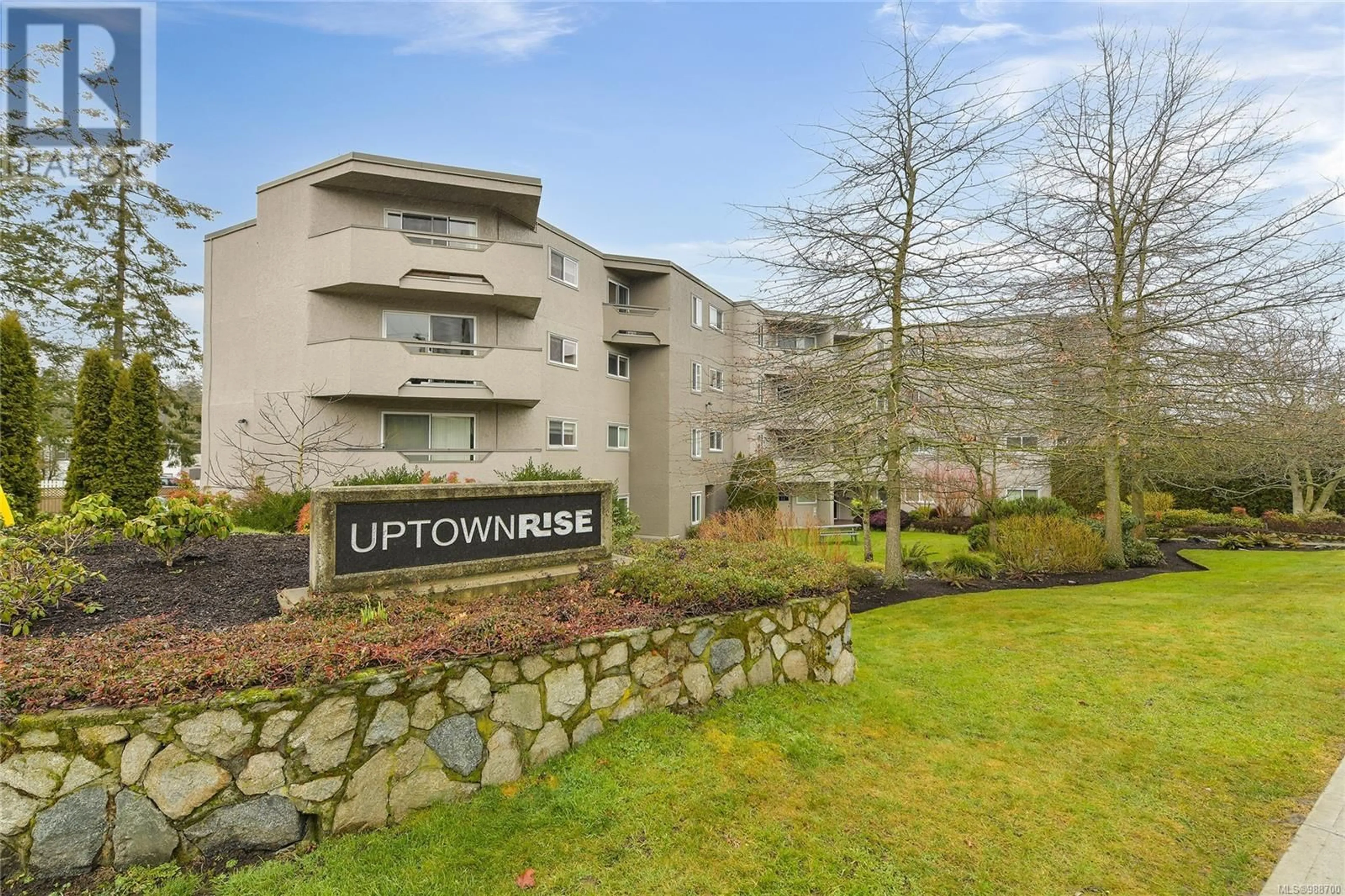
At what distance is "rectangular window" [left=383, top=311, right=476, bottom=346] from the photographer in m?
15.9

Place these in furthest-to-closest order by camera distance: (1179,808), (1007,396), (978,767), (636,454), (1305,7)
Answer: (636,454) < (1007,396) < (1305,7) < (978,767) < (1179,808)

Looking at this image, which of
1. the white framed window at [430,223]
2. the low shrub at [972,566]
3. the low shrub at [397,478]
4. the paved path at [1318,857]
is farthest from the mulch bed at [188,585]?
the white framed window at [430,223]

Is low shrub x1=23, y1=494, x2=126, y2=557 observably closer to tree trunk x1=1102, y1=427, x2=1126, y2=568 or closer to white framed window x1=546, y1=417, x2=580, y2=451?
white framed window x1=546, y1=417, x2=580, y2=451

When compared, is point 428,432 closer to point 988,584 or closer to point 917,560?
point 917,560

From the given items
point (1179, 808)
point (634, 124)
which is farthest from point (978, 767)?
point (634, 124)

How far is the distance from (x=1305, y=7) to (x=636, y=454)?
18.1m

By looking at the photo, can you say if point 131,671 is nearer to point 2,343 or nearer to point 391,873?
point 391,873

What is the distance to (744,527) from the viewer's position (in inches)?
555

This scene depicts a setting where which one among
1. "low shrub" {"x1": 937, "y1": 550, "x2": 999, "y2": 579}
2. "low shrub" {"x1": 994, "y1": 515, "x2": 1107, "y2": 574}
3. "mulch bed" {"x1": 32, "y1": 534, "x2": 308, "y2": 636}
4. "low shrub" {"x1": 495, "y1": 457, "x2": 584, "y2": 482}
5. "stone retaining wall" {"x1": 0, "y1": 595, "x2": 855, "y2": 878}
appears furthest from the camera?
"low shrub" {"x1": 994, "y1": 515, "x2": 1107, "y2": 574}

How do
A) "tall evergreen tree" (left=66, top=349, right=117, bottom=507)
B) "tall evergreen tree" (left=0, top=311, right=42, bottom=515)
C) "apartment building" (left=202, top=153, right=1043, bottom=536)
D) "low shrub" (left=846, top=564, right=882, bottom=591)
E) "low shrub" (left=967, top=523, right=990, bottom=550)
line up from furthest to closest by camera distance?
"low shrub" (left=967, top=523, right=990, bottom=550)
"apartment building" (left=202, top=153, right=1043, bottom=536)
"low shrub" (left=846, top=564, right=882, bottom=591)
"tall evergreen tree" (left=66, top=349, right=117, bottom=507)
"tall evergreen tree" (left=0, top=311, right=42, bottom=515)

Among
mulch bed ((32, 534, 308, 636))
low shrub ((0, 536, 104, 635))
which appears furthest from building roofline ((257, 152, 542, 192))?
low shrub ((0, 536, 104, 635))

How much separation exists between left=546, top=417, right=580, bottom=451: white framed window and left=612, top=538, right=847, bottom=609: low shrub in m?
12.1

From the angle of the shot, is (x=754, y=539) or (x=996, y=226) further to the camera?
(x=754, y=539)

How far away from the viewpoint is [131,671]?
2.92 meters
